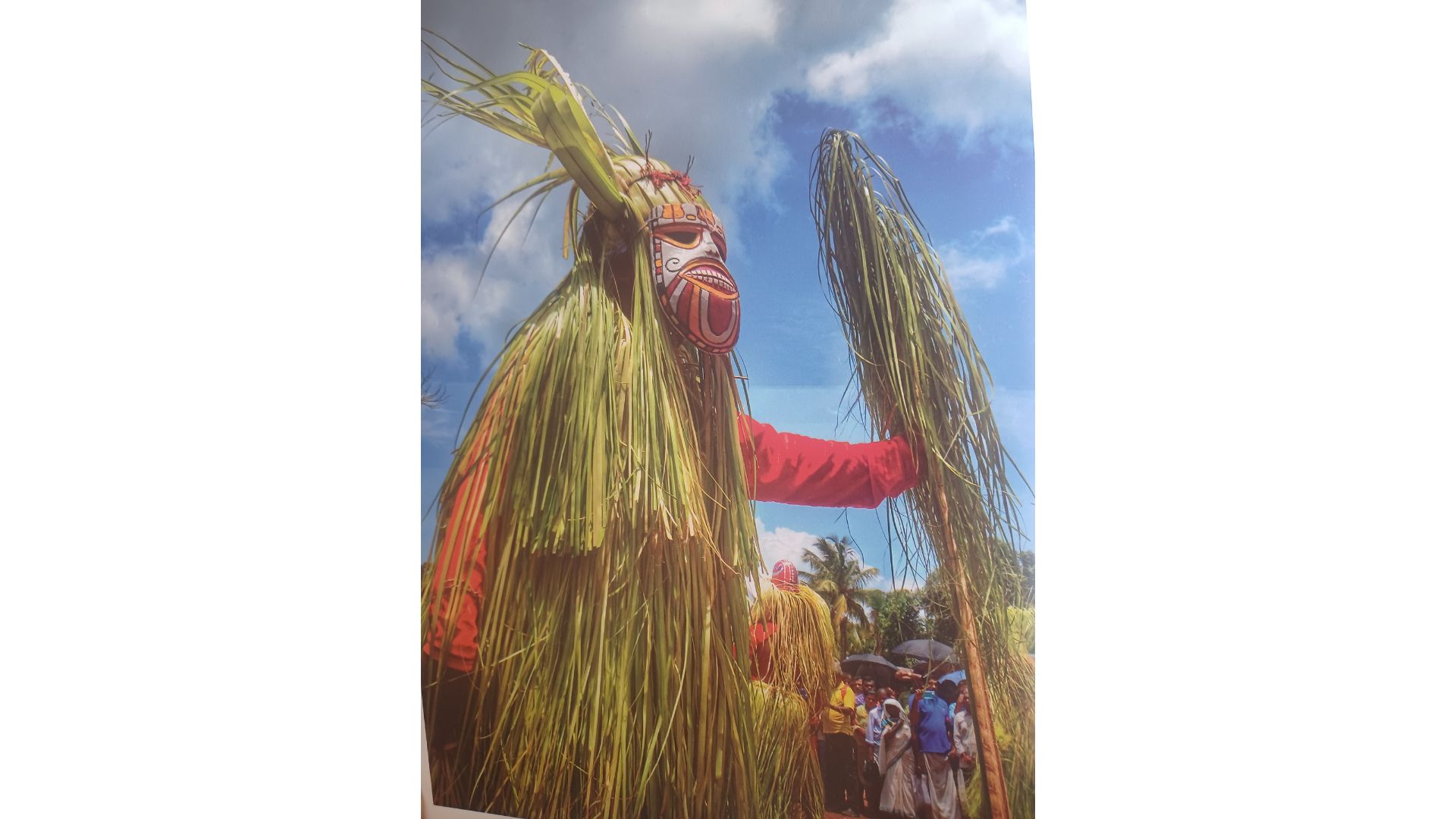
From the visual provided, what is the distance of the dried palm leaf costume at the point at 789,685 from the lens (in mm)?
1855

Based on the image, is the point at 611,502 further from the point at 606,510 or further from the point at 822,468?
the point at 822,468

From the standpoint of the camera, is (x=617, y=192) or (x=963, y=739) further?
(x=617, y=192)

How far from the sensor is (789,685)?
187 cm

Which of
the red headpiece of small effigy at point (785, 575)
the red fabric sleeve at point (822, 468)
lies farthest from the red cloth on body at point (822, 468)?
the red headpiece of small effigy at point (785, 575)

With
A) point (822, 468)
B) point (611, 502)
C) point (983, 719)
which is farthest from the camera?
point (611, 502)

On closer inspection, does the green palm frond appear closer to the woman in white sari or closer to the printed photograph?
the printed photograph

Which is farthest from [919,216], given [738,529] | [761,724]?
[761,724]

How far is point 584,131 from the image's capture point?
78.6 inches

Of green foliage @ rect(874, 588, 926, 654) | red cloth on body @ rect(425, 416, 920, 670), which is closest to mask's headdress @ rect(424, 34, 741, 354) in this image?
red cloth on body @ rect(425, 416, 920, 670)

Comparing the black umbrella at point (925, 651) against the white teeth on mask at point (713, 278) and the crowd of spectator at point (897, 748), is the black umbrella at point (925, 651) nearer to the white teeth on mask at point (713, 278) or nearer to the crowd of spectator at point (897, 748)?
the crowd of spectator at point (897, 748)

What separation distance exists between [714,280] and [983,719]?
3.17 feet

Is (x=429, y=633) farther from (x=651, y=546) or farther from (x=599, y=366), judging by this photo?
(x=599, y=366)

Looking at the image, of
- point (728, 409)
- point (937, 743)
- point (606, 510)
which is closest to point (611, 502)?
point (606, 510)

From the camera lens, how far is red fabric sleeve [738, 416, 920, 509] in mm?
1818
